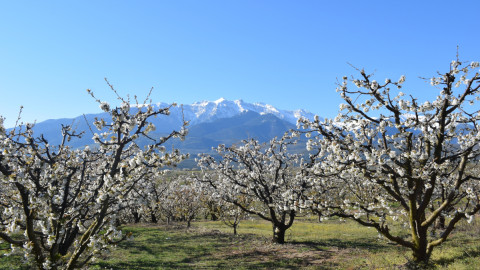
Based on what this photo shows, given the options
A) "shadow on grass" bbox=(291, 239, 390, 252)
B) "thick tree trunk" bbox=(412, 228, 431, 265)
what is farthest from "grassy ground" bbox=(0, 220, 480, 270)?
"thick tree trunk" bbox=(412, 228, 431, 265)

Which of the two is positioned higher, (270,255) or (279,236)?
(279,236)

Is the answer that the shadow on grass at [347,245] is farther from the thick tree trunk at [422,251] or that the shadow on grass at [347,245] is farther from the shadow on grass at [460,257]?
the thick tree trunk at [422,251]

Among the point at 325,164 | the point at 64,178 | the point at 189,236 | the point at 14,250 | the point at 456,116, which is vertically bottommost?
the point at 189,236

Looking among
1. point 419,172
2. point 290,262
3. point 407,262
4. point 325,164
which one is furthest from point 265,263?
point 419,172

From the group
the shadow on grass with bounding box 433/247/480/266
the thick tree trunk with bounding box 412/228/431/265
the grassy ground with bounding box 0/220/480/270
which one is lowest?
the grassy ground with bounding box 0/220/480/270

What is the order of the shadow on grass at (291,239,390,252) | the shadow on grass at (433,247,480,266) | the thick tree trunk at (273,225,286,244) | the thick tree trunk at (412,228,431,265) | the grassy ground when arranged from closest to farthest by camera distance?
the thick tree trunk at (412,228,431,265) → the shadow on grass at (433,247,480,266) → the grassy ground → the shadow on grass at (291,239,390,252) → the thick tree trunk at (273,225,286,244)

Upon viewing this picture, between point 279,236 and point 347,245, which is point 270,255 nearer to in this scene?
point 279,236

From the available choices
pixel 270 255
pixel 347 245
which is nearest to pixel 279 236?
pixel 270 255

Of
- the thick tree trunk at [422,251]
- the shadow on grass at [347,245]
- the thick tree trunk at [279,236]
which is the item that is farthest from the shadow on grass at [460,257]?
the thick tree trunk at [279,236]

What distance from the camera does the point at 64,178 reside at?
10688 millimetres

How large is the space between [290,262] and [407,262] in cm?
796

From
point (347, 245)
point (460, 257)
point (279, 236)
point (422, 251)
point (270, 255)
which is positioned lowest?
point (270, 255)

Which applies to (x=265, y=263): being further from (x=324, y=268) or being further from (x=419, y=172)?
(x=419, y=172)

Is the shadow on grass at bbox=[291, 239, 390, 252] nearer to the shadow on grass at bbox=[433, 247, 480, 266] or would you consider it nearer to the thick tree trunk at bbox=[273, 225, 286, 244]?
the thick tree trunk at bbox=[273, 225, 286, 244]
